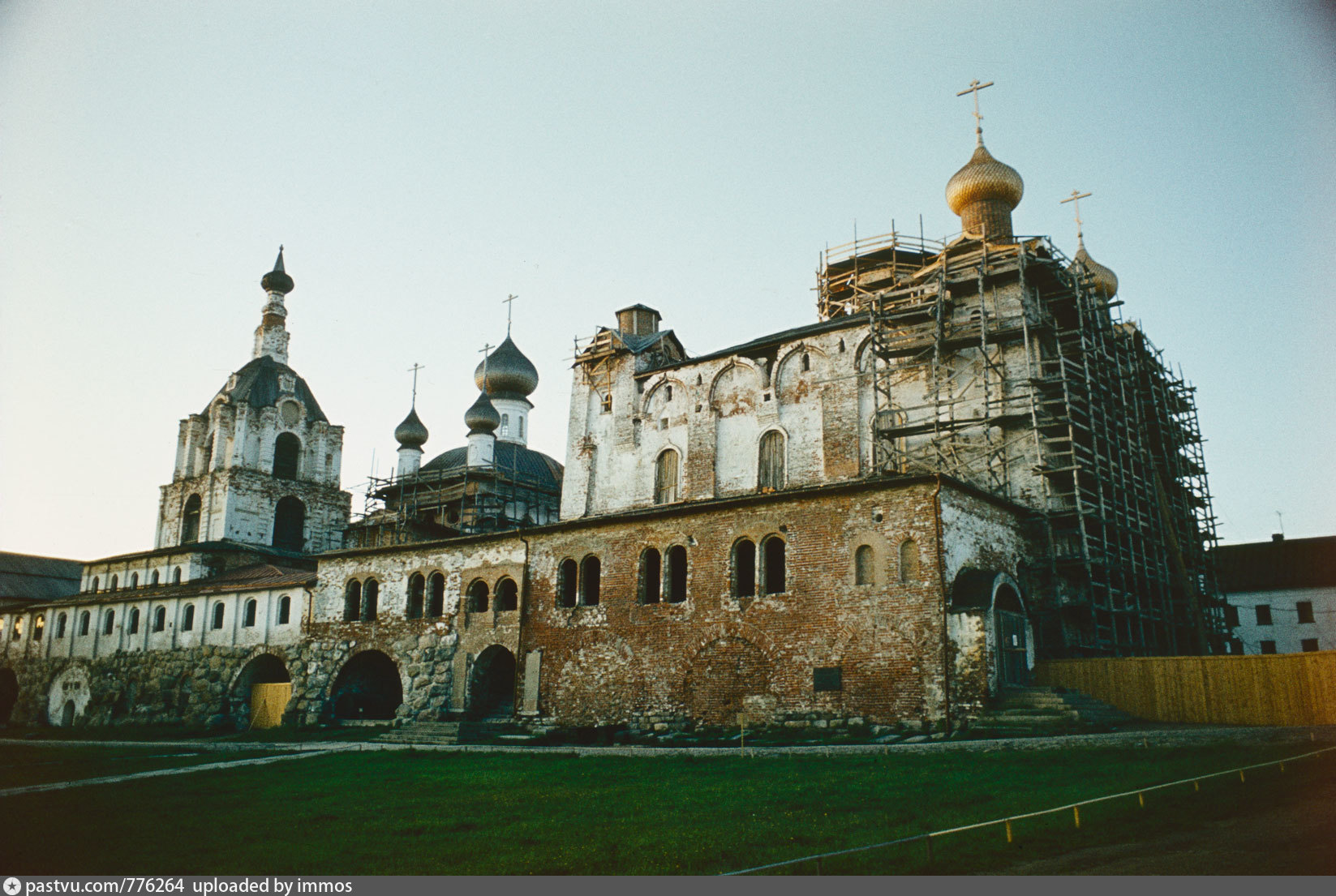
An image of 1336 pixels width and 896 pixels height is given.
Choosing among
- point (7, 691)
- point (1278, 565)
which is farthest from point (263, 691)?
point (1278, 565)

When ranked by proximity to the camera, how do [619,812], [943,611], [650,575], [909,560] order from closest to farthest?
[619,812]
[943,611]
[909,560]
[650,575]

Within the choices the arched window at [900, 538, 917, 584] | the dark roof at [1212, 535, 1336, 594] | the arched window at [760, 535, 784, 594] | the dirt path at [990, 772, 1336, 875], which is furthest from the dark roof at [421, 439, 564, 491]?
the dirt path at [990, 772, 1336, 875]

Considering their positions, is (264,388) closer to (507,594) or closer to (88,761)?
(507,594)

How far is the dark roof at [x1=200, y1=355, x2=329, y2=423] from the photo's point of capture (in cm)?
4716

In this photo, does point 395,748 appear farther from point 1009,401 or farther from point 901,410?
point 1009,401

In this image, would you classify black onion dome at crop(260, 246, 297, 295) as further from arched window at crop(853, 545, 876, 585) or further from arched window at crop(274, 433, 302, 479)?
arched window at crop(853, 545, 876, 585)

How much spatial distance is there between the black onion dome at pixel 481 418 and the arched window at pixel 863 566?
76.5 ft

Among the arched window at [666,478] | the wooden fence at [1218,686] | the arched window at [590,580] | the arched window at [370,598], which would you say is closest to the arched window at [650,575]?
the arched window at [590,580]

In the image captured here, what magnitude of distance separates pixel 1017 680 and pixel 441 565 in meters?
17.3

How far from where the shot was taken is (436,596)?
30984mm

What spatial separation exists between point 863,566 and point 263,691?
2434 centimetres

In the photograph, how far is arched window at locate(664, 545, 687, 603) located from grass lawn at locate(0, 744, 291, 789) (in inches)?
408

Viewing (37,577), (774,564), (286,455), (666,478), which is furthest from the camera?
(37,577)

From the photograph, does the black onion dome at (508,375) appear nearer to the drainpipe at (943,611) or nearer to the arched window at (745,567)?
the arched window at (745,567)
